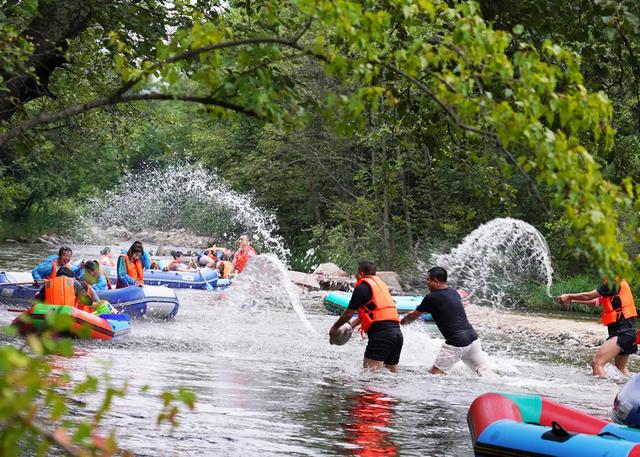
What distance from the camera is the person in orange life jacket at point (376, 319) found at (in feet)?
38.2

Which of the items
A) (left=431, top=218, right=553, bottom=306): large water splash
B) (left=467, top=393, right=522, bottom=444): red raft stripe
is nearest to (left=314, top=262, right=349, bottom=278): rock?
(left=431, top=218, right=553, bottom=306): large water splash

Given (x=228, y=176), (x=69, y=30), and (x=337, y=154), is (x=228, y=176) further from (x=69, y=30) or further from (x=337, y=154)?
(x=69, y=30)

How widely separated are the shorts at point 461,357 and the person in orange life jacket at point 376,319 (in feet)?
1.65

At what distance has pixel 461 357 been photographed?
11.8 m

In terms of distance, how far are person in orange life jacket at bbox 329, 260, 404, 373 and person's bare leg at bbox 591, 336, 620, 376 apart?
2865mm

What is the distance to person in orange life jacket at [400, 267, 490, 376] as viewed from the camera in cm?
1155

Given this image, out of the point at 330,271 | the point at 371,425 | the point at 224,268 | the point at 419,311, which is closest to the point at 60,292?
the point at 419,311

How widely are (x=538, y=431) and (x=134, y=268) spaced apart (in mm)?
14073

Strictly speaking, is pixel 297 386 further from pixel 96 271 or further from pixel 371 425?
pixel 96 271

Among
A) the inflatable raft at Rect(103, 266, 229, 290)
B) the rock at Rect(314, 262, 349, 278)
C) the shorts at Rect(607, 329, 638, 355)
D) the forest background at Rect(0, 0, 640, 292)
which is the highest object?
the forest background at Rect(0, 0, 640, 292)

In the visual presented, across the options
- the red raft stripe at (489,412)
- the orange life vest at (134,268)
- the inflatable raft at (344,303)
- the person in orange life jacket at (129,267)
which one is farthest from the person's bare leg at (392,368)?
the orange life vest at (134,268)

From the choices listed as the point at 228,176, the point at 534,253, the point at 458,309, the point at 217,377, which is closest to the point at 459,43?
the point at 458,309

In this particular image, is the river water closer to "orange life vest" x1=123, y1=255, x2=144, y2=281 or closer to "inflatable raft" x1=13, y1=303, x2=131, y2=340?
"inflatable raft" x1=13, y1=303, x2=131, y2=340

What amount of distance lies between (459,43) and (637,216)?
3.80ft
